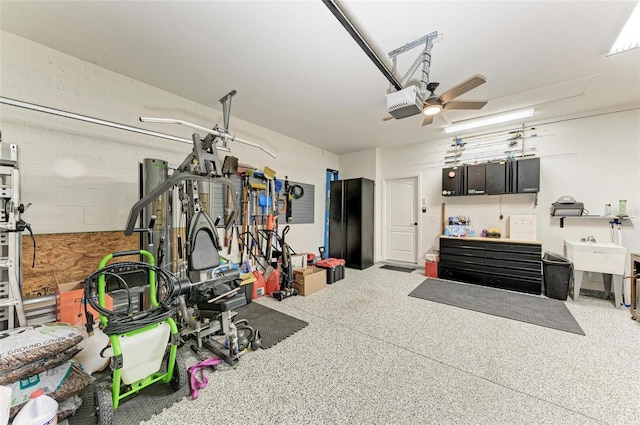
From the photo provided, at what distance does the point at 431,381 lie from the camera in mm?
1884

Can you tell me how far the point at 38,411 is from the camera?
1323 mm

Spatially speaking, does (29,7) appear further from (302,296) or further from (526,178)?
(526,178)

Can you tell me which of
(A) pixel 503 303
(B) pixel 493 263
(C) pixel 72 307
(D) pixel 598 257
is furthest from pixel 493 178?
(C) pixel 72 307

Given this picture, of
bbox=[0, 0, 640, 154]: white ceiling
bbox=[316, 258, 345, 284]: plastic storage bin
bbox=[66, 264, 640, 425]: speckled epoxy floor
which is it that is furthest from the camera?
bbox=[316, 258, 345, 284]: plastic storage bin

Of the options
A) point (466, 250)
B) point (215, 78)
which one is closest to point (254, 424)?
point (215, 78)

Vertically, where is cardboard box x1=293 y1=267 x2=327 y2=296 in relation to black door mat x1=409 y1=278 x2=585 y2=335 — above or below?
above

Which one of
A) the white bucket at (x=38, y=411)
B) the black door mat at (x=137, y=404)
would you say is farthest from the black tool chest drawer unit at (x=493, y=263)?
Result: the white bucket at (x=38, y=411)

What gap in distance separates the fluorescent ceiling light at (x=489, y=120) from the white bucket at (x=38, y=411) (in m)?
5.90

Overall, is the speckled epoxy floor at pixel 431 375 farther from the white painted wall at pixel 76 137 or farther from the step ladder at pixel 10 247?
the white painted wall at pixel 76 137

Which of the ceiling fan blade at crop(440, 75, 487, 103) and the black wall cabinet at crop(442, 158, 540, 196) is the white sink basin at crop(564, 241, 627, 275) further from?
the ceiling fan blade at crop(440, 75, 487, 103)

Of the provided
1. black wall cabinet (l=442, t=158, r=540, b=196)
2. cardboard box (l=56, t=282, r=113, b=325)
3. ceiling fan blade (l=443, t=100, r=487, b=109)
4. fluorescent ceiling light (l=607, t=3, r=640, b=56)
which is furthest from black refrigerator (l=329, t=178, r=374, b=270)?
cardboard box (l=56, t=282, r=113, b=325)

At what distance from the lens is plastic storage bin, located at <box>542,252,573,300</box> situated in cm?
358

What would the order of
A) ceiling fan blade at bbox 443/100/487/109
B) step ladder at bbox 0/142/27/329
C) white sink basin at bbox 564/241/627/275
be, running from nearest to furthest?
step ladder at bbox 0/142/27/329, ceiling fan blade at bbox 443/100/487/109, white sink basin at bbox 564/241/627/275

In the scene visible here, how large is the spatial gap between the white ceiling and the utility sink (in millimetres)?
2200
